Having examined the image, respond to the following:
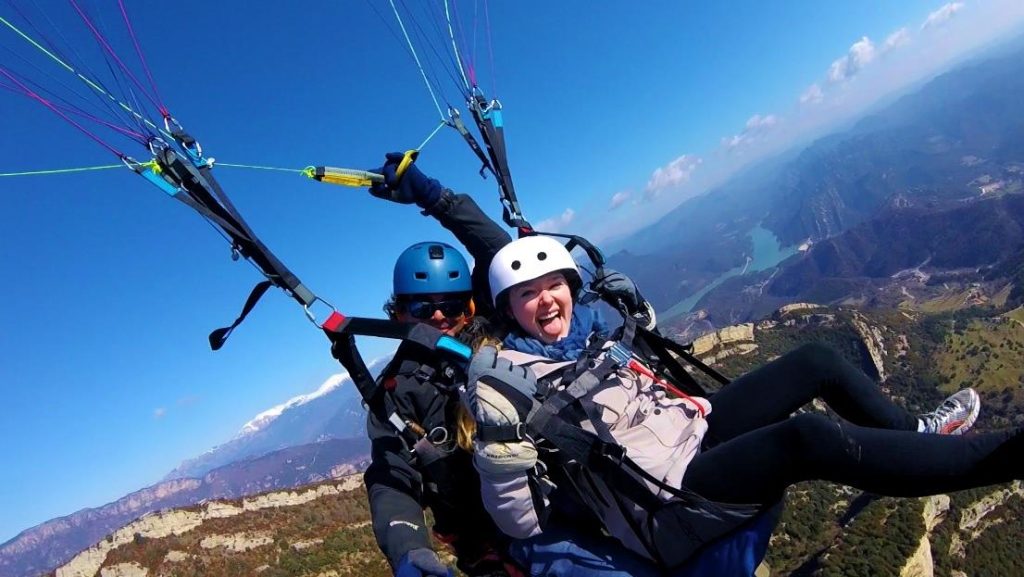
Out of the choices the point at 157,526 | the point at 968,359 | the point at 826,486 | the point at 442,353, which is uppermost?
the point at 442,353

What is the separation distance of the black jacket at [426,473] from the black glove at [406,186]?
182 cm

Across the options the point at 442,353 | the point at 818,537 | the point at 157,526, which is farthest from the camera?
the point at 818,537

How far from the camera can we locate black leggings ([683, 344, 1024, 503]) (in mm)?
2584

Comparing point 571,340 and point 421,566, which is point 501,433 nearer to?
point 421,566

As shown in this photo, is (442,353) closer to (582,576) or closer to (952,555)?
(582,576)

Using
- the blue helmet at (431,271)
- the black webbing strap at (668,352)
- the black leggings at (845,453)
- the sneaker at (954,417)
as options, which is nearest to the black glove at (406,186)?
the blue helmet at (431,271)

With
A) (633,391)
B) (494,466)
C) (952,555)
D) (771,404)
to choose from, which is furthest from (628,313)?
(952,555)

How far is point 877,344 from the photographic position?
93875 millimetres

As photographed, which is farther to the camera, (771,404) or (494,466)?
(771,404)

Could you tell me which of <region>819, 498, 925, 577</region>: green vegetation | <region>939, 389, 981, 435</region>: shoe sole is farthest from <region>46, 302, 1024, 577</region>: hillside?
<region>939, 389, 981, 435</region>: shoe sole

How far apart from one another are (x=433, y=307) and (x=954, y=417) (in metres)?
3.88

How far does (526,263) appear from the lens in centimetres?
396

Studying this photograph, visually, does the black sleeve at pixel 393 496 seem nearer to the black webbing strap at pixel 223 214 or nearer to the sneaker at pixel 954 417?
the black webbing strap at pixel 223 214

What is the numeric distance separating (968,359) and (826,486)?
5948 centimetres
